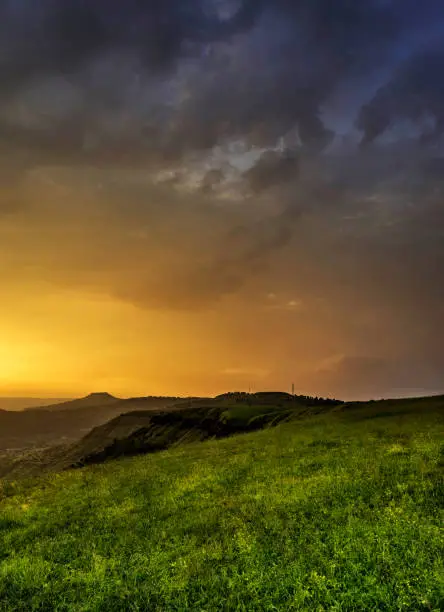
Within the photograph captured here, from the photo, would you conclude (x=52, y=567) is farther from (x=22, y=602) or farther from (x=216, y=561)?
(x=216, y=561)

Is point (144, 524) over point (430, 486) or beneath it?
beneath

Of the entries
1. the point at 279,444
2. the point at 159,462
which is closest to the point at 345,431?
the point at 279,444

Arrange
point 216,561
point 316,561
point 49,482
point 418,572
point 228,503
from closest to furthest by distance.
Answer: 1. point 418,572
2. point 316,561
3. point 216,561
4. point 228,503
5. point 49,482

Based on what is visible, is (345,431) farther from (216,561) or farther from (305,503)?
(216,561)

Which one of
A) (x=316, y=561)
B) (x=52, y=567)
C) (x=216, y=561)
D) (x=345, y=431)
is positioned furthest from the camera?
(x=345, y=431)

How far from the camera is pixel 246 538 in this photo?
20375 millimetres

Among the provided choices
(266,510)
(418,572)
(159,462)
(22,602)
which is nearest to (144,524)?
(266,510)

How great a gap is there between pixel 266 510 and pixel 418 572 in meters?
9.64

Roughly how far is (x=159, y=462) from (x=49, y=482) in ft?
33.8

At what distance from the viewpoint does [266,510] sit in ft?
79.2

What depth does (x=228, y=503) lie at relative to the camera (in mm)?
26641

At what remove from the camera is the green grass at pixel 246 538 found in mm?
15789

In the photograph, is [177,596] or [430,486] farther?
[430,486]

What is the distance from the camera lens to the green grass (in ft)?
51.8
